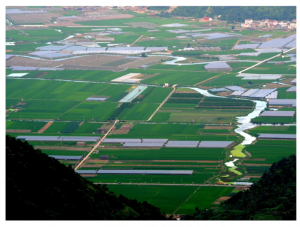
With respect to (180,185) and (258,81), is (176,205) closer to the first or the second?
(180,185)

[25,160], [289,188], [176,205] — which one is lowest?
[176,205]

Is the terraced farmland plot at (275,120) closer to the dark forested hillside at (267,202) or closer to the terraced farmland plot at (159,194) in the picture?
the dark forested hillside at (267,202)

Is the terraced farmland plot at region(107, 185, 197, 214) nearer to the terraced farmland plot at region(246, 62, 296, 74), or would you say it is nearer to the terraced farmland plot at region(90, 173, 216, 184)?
the terraced farmland plot at region(90, 173, 216, 184)

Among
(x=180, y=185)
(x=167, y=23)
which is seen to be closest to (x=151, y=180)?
(x=180, y=185)

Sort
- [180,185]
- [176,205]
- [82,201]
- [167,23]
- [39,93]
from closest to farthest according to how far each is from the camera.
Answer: [82,201] → [176,205] → [180,185] → [39,93] → [167,23]

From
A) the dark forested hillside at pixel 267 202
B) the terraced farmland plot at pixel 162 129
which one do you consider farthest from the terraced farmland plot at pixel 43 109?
the dark forested hillside at pixel 267 202

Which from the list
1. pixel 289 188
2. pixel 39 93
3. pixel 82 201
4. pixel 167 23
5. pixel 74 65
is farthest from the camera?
pixel 167 23

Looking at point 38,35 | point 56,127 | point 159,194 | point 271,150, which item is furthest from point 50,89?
point 38,35
